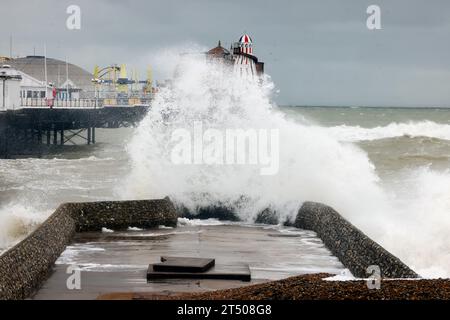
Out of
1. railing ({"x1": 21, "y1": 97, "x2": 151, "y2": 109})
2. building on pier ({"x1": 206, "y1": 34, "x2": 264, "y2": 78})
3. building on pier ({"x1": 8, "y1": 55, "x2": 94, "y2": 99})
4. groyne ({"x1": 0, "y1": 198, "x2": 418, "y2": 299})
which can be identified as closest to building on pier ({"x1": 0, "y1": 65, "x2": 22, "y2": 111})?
railing ({"x1": 21, "y1": 97, "x2": 151, "y2": 109})

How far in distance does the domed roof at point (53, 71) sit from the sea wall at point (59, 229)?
84.4 meters

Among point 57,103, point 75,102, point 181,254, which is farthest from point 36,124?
point 181,254

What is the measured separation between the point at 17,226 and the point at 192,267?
8954mm

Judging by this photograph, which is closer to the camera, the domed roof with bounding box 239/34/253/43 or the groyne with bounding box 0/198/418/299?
the groyne with bounding box 0/198/418/299

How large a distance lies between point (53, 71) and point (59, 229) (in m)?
96.8

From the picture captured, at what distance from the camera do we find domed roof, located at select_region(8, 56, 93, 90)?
104m

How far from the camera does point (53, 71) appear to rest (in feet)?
356

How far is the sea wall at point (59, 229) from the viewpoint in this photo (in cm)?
1002

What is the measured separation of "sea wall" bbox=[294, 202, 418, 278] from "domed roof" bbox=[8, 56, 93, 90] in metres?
84.9

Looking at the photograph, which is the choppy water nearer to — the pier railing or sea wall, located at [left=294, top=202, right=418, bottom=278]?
sea wall, located at [left=294, top=202, right=418, bottom=278]

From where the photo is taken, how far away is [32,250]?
37.6 ft

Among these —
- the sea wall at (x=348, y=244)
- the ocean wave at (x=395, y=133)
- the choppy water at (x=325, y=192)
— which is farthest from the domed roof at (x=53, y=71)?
the sea wall at (x=348, y=244)

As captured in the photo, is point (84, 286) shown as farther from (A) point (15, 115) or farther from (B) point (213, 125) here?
(A) point (15, 115)

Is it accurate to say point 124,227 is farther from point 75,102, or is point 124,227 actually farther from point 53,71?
point 53,71
